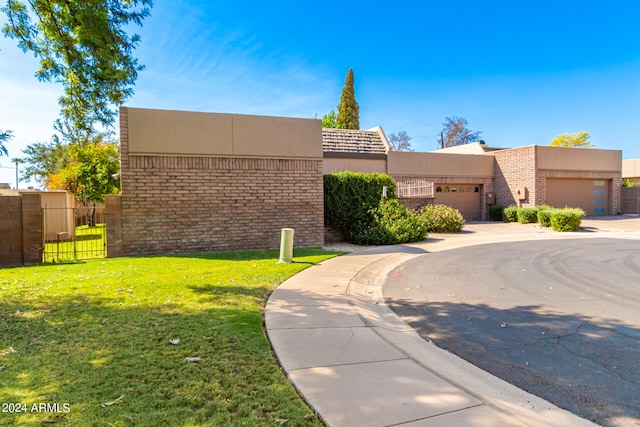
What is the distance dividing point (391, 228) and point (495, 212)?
1318 cm

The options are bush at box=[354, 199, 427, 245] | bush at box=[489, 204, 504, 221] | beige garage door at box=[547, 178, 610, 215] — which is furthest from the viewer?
bush at box=[489, 204, 504, 221]

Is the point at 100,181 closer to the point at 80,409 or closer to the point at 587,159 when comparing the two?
the point at 80,409

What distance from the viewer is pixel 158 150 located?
36.0ft

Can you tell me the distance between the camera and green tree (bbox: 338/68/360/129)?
131 feet

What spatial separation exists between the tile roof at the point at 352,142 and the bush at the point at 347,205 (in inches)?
275

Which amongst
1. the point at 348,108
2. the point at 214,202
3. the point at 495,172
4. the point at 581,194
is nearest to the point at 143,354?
the point at 214,202

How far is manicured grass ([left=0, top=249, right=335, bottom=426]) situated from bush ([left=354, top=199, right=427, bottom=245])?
→ 21.7 feet

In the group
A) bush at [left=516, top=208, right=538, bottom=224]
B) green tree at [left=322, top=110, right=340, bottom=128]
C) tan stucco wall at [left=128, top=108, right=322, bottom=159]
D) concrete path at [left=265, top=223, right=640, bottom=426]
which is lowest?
concrete path at [left=265, top=223, right=640, bottom=426]

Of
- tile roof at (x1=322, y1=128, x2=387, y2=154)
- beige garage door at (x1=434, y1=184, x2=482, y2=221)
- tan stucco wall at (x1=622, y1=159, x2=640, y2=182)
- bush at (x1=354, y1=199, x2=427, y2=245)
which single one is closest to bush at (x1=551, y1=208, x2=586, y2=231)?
beige garage door at (x1=434, y1=184, x2=482, y2=221)

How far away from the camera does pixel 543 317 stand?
5.17 m

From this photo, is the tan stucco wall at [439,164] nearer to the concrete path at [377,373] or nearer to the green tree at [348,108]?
the concrete path at [377,373]

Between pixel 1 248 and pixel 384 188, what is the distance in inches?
471

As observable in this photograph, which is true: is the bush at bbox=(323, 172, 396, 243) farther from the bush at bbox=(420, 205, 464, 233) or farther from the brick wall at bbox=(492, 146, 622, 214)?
the brick wall at bbox=(492, 146, 622, 214)

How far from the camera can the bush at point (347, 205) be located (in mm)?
13820
